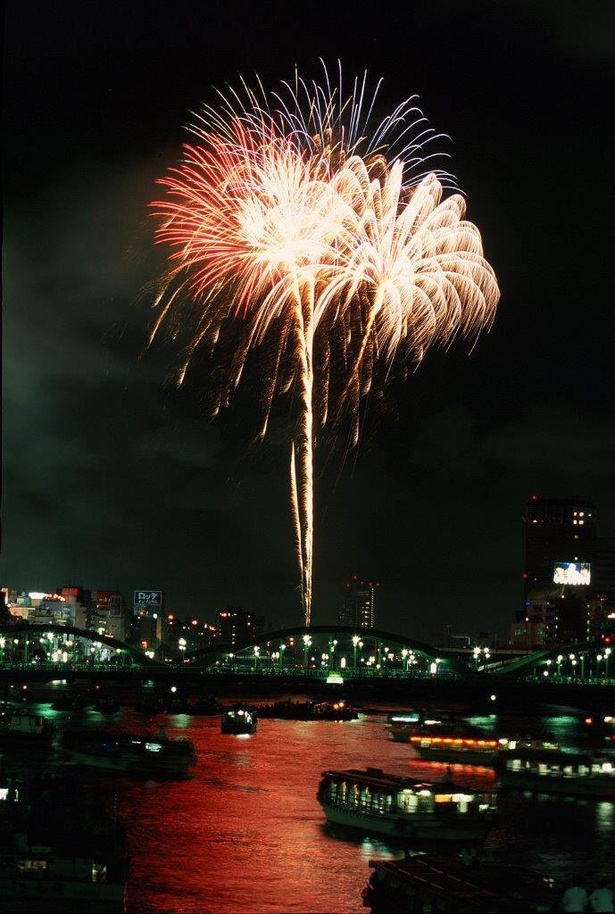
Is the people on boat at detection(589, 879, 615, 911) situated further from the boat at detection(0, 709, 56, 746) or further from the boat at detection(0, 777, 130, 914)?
the boat at detection(0, 709, 56, 746)

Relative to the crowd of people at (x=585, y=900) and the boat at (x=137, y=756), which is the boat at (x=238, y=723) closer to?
the boat at (x=137, y=756)

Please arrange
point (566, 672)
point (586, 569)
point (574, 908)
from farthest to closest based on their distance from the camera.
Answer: point (586, 569) < point (566, 672) < point (574, 908)

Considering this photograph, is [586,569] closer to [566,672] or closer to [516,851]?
[566,672]

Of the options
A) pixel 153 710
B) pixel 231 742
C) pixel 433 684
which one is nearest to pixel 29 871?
pixel 231 742

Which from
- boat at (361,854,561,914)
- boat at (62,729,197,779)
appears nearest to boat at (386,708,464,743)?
boat at (62,729,197,779)

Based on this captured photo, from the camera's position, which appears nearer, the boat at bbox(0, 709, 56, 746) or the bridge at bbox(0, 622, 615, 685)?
the boat at bbox(0, 709, 56, 746)

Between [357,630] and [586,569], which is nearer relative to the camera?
[357,630]

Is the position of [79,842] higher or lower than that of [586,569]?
lower
